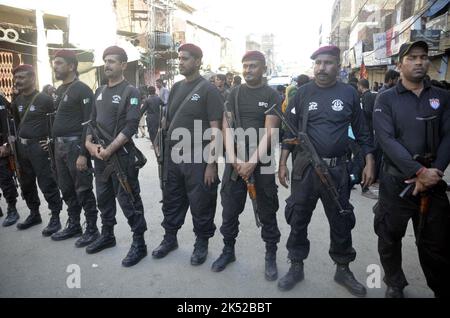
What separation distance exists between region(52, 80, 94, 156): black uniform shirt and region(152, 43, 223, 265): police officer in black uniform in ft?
3.32

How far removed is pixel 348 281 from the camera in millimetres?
2873

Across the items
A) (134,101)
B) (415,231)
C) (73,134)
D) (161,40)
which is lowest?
(415,231)

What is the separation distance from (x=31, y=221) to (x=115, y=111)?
2198mm

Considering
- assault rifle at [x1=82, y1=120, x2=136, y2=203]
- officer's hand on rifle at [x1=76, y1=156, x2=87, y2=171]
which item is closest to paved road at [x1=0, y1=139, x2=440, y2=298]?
assault rifle at [x1=82, y1=120, x2=136, y2=203]

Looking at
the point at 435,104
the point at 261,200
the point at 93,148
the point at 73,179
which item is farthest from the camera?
the point at 73,179

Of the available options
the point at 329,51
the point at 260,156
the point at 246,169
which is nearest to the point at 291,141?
the point at 260,156

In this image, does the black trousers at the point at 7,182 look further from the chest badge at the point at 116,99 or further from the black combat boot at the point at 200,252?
the black combat boot at the point at 200,252

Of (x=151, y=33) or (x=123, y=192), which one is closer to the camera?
(x=123, y=192)

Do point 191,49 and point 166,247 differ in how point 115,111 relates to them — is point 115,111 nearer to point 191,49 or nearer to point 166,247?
point 191,49

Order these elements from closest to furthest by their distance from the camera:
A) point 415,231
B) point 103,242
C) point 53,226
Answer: point 415,231
point 103,242
point 53,226

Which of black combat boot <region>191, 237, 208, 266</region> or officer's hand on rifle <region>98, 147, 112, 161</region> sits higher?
officer's hand on rifle <region>98, 147, 112, 161</region>

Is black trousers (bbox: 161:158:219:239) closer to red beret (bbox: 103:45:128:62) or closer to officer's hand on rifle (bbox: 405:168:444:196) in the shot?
red beret (bbox: 103:45:128:62)

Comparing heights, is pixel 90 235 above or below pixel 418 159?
below

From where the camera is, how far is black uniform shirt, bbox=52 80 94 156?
371 centimetres
